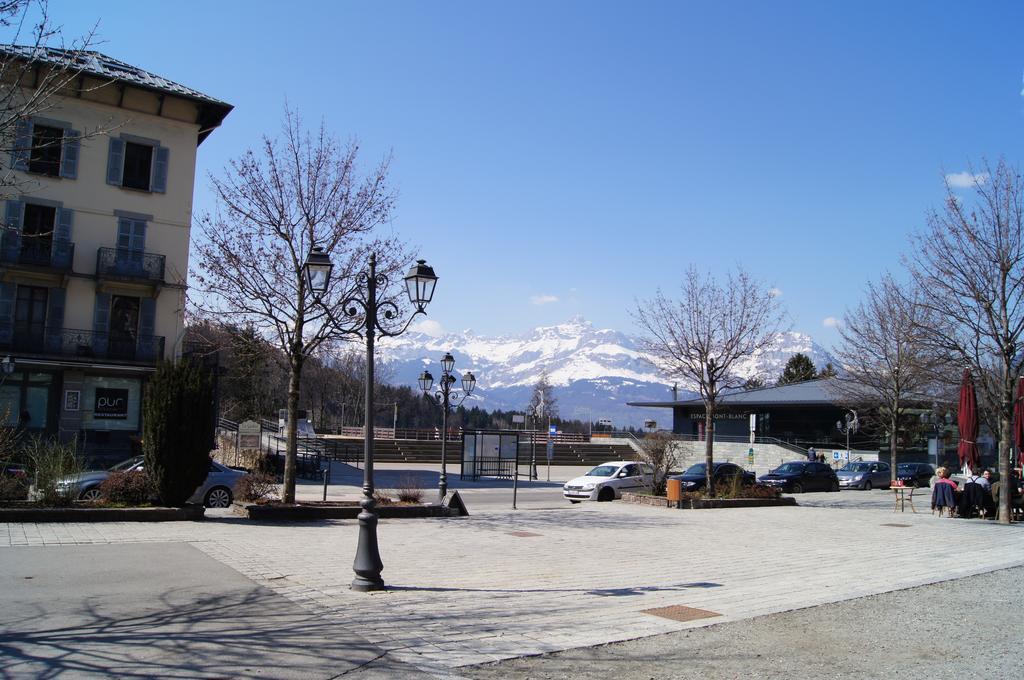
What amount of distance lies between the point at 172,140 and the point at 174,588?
29.5m

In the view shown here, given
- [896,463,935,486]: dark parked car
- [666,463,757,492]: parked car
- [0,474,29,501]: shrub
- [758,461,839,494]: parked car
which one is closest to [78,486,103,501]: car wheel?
[0,474,29,501]: shrub

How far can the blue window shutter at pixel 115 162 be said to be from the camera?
32750 mm

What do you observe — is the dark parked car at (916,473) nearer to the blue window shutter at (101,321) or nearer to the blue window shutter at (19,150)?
the blue window shutter at (101,321)

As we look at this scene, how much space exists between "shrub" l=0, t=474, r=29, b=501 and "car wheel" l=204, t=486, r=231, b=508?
4336mm

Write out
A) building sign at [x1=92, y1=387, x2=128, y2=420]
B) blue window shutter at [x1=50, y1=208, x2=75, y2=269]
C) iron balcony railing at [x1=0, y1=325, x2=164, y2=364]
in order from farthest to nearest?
building sign at [x1=92, y1=387, x2=128, y2=420] < blue window shutter at [x1=50, y1=208, x2=75, y2=269] < iron balcony railing at [x1=0, y1=325, x2=164, y2=364]

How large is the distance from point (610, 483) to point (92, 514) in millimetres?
16602

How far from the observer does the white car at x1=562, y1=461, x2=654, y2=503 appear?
87.6 ft

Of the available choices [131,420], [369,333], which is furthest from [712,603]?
[131,420]

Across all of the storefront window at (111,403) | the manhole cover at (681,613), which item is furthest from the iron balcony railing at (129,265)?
the manhole cover at (681,613)

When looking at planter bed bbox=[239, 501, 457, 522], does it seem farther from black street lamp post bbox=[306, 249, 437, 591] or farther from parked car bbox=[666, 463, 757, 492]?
parked car bbox=[666, 463, 757, 492]

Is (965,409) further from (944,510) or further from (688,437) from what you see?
(688,437)

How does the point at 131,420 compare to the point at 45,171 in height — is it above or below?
below

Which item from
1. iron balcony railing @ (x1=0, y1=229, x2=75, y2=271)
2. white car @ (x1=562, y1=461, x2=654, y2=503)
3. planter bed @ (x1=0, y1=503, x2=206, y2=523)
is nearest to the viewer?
planter bed @ (x1=0, y1=503, x2=206, y2=523)

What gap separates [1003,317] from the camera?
1989cm
